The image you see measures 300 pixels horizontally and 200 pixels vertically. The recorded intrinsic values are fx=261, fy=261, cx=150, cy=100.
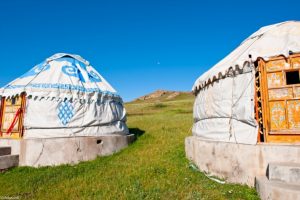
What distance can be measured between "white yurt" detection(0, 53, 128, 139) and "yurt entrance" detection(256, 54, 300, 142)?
581 centimetres

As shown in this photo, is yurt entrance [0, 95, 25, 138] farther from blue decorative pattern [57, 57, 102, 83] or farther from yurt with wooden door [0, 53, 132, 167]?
blue decorative pattern [57, 57, 102, 83]

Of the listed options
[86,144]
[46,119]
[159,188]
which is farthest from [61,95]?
[159,188]

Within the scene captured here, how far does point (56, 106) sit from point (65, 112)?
36cm

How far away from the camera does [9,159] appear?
7969 millimetres

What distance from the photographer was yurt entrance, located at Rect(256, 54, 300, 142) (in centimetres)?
541

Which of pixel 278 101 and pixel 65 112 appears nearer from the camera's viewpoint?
pixel 278 101

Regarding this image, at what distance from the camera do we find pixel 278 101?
557 cm

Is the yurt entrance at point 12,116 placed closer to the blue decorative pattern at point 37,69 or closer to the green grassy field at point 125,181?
the blue decorative pattern at point 37,69

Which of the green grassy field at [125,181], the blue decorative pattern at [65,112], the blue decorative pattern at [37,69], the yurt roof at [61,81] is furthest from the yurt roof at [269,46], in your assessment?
the blue decorative pattern at [37,69]

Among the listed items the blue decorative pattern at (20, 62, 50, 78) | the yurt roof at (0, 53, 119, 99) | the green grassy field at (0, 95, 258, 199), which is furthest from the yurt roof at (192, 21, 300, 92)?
the blue decorative pattern at (20, 62, 50, 78)

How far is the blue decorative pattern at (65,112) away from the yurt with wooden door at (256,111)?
4.68 meters

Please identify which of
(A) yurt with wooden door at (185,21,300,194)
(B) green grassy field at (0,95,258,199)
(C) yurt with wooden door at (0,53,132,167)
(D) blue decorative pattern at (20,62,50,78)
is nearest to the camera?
(B) green grassy field at (0,95,258,199)

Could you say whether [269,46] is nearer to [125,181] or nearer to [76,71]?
[125,181]

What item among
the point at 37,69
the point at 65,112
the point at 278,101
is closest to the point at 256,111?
the point at 278,101
